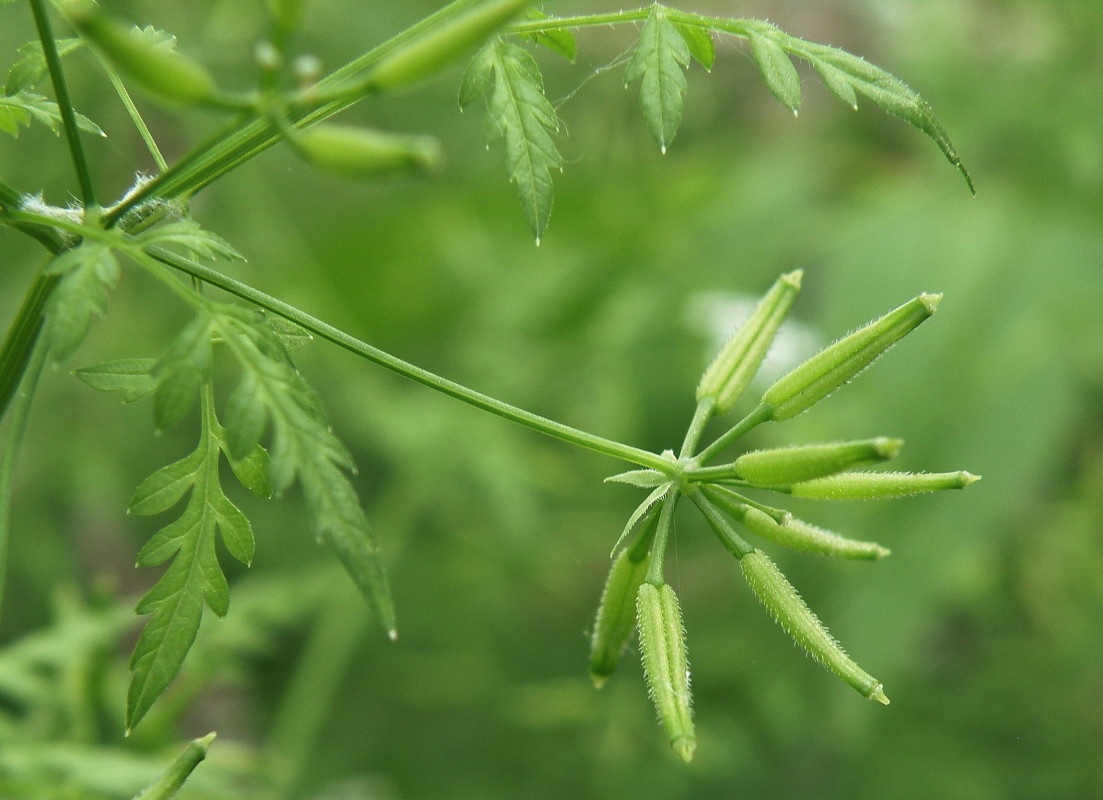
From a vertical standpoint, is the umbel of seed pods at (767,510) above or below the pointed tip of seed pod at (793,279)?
below

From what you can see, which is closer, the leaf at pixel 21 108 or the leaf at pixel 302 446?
the leaf at pixel 302 446

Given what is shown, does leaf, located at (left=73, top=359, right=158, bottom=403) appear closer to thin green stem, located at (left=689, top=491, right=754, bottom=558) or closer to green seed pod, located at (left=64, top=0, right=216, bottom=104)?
green seed pod, located at (left=64, top=0, right=216, bottom=104)

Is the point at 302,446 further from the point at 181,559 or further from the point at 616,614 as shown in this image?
the point at 616,614

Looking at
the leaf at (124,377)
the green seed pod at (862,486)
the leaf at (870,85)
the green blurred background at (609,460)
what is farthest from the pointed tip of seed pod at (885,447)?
the green blurred background at (609,460)

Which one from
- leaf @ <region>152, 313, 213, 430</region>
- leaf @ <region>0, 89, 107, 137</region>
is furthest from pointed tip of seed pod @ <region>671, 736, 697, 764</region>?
leaf @ <region>0, 89, 107, 137</region>

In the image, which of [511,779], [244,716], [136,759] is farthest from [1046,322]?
[136,759]

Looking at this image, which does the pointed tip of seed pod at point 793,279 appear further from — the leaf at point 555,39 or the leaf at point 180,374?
the leaf at point 180,374

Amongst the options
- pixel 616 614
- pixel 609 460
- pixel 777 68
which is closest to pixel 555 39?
pixel 777 68
